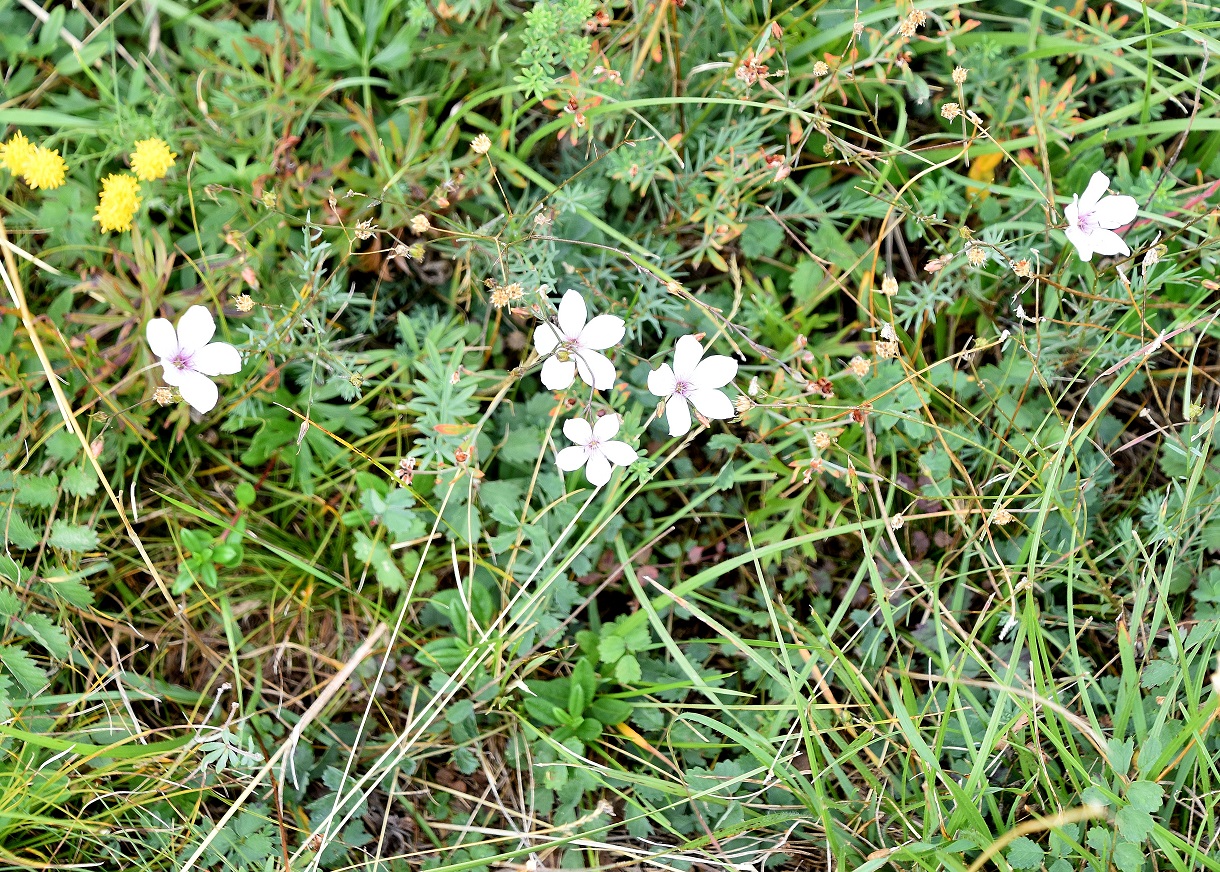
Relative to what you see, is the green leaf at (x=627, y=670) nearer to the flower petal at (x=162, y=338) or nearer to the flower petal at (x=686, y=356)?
the flower petal at (x=686, y=356)

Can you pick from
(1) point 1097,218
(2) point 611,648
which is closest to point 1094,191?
(1) point 1097,218

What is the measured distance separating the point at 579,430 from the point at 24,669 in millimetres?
1592

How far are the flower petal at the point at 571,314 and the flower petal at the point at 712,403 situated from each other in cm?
30

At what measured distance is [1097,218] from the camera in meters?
1.98

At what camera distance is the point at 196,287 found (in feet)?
7.95

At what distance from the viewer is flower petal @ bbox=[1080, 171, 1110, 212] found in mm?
1915

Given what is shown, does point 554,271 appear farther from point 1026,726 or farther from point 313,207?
point 1026,726

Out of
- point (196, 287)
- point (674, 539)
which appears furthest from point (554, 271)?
point (196, 287)

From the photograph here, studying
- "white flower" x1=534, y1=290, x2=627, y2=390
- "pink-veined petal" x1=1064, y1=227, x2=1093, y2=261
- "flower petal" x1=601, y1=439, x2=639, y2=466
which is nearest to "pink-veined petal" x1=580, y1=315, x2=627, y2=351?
"white flower" x1=534, y1=290, x2=627, y2=390

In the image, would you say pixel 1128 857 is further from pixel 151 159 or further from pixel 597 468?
pixel 151 159

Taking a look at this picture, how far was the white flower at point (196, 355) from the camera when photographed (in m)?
1.89

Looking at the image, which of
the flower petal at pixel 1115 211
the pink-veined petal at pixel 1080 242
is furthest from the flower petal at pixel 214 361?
the flower petal at pixel 1115 211

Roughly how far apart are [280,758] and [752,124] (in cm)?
208

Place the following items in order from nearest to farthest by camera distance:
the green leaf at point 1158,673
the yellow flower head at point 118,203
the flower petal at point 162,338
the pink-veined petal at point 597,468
Result: the flower petal at point 162,338 < the pink-veined petal at point 597,468 < the green leaf at point 1158,673 < the yellow flower head at point 118,203
